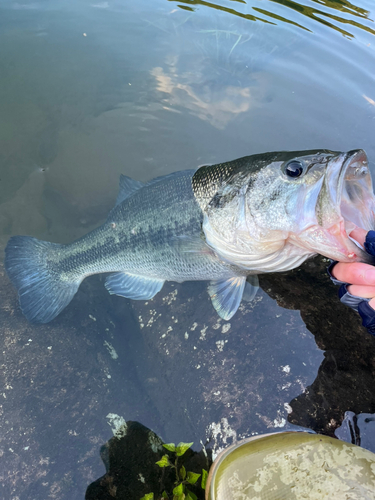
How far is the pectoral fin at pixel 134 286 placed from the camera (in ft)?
10.2

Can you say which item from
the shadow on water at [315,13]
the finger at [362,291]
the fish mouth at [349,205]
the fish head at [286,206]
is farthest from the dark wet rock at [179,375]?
the shadow on water at [315,13]

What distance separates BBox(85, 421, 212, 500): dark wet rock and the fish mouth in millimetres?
1741

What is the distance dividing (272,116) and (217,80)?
118 cm

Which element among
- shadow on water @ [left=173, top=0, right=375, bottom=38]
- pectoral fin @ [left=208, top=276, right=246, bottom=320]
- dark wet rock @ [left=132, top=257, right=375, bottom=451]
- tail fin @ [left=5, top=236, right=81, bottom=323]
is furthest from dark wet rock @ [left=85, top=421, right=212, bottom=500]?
shadow on water @ [left=173, top=0, right=375, bottom=38]

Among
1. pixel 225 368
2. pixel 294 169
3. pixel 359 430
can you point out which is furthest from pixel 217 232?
pixel 359 430

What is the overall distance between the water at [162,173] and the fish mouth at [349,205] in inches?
37.7

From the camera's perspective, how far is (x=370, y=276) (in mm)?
1611

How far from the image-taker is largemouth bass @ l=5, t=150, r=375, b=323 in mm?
1901

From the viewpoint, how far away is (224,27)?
6020mm

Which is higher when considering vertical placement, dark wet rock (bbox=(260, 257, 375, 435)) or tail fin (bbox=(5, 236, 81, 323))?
dark wet rock (bbox=(260, 257, 375, 435))

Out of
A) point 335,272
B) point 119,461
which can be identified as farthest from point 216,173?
point 119,461

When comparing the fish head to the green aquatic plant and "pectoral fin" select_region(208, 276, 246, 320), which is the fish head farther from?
the green aquatic plant

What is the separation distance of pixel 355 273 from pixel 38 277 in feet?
9.45

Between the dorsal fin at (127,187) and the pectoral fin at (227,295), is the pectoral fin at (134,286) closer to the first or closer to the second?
the pectoral fin at (227,295)
